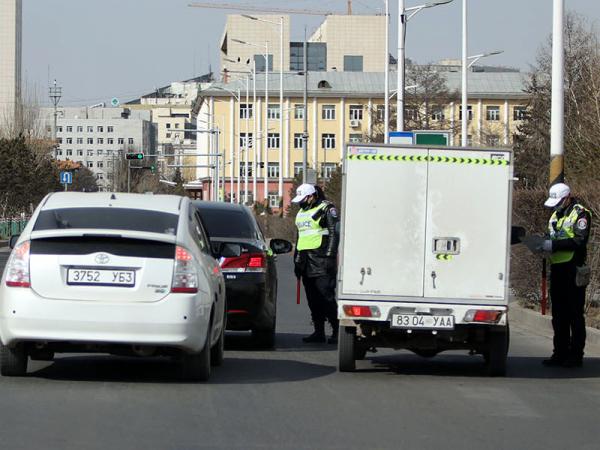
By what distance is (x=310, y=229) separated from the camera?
15805mm

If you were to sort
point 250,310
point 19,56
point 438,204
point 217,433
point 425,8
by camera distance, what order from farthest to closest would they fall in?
point 19,56 < point 425,8 < point 250,310 < point 438,204 < point 217,433

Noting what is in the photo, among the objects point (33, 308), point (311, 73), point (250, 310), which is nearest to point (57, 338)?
point (33, 308)

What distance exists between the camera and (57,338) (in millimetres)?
10688

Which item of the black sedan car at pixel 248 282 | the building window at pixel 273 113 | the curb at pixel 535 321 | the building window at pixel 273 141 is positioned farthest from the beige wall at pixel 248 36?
the black sedan car at pixel 248 282

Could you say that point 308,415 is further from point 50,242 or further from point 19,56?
point 19,56

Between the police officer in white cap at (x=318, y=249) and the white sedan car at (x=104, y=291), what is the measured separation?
4.67 m

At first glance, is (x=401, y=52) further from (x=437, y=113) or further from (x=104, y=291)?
(x=437, y=113)

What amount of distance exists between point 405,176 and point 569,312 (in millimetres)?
2868

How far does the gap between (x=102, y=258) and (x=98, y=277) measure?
0.16 metres

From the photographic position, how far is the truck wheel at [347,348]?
12508 mm

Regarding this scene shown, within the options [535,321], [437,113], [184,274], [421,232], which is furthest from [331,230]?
[437,113]

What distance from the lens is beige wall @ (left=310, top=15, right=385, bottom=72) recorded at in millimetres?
146250

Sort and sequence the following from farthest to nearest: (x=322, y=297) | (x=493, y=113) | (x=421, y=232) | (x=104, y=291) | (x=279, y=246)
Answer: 1. (x=493, y=113)
2. (x=322, y=297)
3. (x=279, y=246)
4. (x=421, y=232)
5. (x=104, y=291)

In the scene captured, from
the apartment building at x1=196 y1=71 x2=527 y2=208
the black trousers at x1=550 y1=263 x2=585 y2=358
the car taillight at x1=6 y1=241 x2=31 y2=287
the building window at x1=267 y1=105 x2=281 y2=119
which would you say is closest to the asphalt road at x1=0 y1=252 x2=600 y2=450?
the black trousers at x1=550 y1=263 x2=585 y2=358
